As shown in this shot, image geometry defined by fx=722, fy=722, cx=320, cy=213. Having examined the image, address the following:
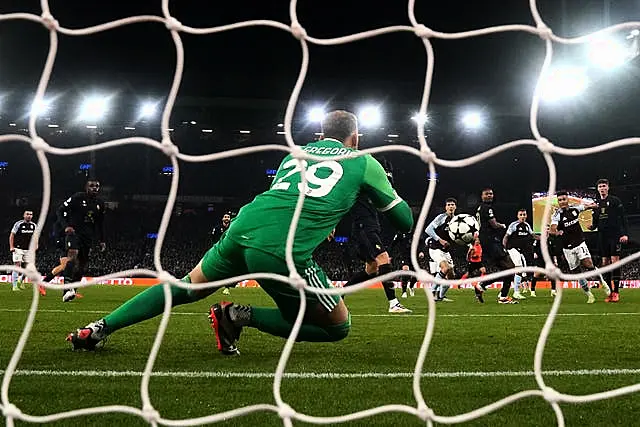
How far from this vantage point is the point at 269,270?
3.35 meters

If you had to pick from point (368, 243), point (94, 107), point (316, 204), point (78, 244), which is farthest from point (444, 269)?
point (94, 107)

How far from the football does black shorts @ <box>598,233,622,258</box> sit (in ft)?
7.02

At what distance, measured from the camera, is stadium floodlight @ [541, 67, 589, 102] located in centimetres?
2231

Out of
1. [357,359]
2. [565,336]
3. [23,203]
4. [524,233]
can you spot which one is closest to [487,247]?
[524,233]

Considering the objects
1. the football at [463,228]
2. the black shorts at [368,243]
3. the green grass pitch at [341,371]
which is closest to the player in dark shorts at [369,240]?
the black shorts at [368,243]

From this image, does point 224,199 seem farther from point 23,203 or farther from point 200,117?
point 23,203

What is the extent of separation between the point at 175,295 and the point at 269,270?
2.33 feet

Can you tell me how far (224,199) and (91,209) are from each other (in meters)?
18.2

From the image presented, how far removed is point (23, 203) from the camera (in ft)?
87.3

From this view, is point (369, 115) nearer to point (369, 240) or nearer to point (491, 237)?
point (491, 237)

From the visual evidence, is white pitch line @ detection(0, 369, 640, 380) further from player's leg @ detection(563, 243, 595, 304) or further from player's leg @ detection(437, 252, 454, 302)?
player's leg @ detection(437, 252, 454, 302)

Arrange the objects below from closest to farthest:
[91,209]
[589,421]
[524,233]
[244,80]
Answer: [589,421]
[91,209]
[524,233]
[244,80]

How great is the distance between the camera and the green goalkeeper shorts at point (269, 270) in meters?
3.35

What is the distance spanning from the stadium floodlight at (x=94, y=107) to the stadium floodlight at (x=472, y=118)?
1269 centimetres
